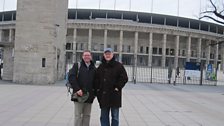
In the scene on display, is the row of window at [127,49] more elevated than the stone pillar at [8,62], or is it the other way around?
the row of window at [127,49]

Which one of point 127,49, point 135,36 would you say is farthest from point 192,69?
point 127,49

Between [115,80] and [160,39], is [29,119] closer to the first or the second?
[115,80]

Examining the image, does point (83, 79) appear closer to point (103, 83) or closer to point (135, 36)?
point (103, 83)

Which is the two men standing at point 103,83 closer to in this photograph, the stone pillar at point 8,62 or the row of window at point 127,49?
the stone pillar at point 8,62

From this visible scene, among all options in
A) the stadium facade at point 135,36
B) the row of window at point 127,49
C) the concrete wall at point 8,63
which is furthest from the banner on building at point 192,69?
the row of window at point 127,49

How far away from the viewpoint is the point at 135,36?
88312 mm

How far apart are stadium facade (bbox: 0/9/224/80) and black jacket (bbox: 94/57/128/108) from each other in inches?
3050

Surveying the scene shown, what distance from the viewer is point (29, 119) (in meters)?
10.0

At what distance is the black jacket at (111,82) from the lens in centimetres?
704

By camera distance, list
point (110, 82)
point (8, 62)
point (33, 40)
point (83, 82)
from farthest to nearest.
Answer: point (8, 62)
point (33, 40)
point (83, 82)
point (110, 82)

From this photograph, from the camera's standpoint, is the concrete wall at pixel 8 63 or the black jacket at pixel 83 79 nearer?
the black jacket at pixel 83 79

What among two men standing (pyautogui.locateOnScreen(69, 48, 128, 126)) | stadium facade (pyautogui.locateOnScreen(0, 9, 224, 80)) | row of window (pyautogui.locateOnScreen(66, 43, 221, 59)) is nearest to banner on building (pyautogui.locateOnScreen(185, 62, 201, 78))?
two men standing (pyautogui.locateOnScreen(69, 48, 128, 126))

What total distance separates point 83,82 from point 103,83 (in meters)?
0.45

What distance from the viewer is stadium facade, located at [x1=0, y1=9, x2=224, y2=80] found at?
8694 cm
